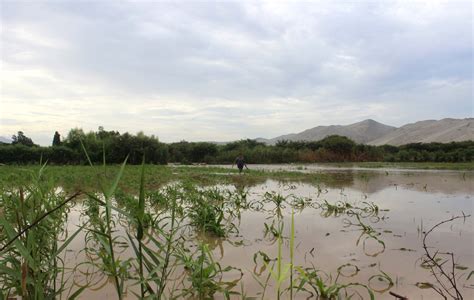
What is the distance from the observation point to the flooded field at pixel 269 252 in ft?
8.60

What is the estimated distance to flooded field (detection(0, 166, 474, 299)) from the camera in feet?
8.60

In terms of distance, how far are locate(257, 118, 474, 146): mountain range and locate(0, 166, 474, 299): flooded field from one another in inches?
3030

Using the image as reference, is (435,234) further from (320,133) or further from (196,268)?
(320,133)

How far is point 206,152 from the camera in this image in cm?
4775

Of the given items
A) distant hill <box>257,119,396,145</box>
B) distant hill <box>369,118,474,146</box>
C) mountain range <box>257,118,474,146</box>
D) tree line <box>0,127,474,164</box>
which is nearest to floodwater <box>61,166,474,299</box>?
tree line <box>0,127,474,164</box>

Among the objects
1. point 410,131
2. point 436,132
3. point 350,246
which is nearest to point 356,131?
point 410,131

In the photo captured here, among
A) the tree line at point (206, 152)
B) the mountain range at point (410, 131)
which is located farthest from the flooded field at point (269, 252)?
the mountain range at point (410, 131)

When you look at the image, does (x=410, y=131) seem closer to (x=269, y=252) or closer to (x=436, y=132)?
(x=436, y=132)

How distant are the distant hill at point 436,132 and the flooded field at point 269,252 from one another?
88.0 meters

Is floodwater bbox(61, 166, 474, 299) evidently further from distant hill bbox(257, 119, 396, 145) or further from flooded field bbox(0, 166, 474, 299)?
distant hill bbox(257, 119, 396, 145)

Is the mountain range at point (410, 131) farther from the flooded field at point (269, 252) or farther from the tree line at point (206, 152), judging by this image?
the flooded field at point (269, 252)

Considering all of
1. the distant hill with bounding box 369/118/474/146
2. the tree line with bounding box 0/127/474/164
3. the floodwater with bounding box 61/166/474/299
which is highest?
the distant hill with bounding box 369/118/474/146

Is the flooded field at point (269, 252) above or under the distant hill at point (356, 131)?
under

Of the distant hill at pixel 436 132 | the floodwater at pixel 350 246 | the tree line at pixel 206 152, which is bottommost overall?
the floodwater at pixel 350 246
